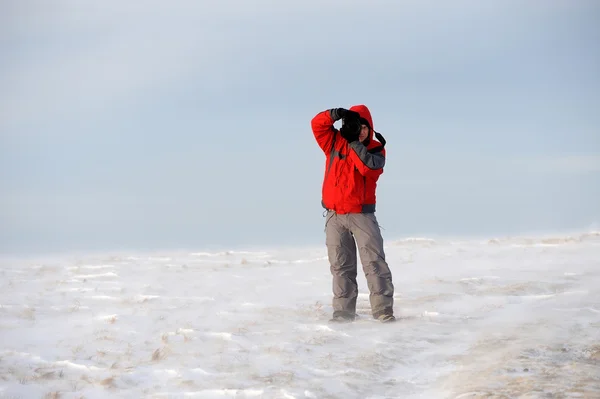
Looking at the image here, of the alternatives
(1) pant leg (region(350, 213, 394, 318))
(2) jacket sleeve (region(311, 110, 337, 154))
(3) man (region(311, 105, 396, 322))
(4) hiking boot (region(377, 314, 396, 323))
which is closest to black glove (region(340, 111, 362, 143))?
(3) man (region(311, 105, 396, 322))

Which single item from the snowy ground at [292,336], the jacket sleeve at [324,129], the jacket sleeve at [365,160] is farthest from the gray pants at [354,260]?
the jacket sleeve at [324,129]

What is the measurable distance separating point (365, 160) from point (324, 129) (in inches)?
26.9

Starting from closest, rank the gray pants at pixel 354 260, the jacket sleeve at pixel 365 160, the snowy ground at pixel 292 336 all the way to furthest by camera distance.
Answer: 1. the snowy ground at pixel 292 336
2. the jacket sleeve at pixel 365 160
3. the gray pants at pixel 354 260

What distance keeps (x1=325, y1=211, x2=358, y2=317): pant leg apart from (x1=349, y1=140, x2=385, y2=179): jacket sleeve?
2.09 feet

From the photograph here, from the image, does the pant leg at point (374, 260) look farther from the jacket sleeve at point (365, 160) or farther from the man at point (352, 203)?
the jacket sleeve at point (365, 160)

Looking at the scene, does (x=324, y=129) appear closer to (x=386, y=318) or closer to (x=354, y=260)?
(x=354, y=260)

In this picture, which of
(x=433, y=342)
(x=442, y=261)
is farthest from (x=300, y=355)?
(x=442, y=261)

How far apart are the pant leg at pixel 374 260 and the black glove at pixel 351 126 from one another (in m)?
0.87

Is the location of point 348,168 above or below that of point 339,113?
below

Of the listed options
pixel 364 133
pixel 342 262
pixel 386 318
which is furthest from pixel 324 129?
pixel 386 318

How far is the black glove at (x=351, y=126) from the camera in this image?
22.1 feet

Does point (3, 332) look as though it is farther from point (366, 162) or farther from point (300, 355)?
point (366, 162)

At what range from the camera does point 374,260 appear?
682 centimetres

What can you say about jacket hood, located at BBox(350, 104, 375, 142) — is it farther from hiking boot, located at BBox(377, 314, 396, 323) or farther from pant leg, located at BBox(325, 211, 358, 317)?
hiking boot, located at BBox(377, 314, 396, 323)
